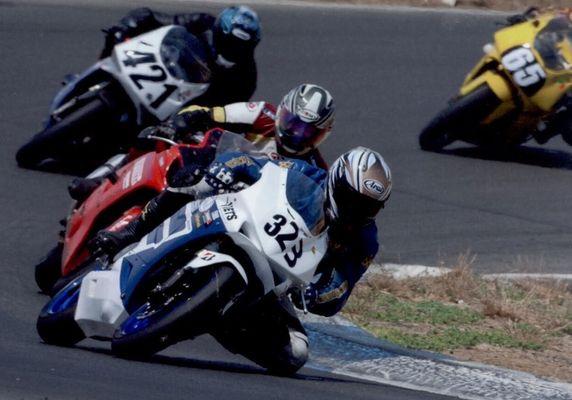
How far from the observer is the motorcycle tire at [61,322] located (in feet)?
22.2

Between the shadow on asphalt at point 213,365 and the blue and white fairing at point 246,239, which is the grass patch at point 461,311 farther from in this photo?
the blue and white fairing at point 246,239

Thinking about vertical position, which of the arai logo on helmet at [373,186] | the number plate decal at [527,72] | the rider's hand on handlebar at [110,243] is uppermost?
the arai logo on helmet at [373,186]

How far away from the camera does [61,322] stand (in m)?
6.76

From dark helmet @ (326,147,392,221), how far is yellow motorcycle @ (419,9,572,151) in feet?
20.0

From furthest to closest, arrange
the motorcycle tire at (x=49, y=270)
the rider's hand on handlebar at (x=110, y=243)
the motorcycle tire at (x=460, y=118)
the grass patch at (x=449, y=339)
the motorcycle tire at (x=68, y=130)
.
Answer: the motorcycle tire at (x=460, y=118) → the motorcycle tire at (x=68, y=130) → the grass patch at (x=449, y=339) → the motorcycle tire at (x=49, y=270) → the rider's hand on handlebar at (x=110, y=243)

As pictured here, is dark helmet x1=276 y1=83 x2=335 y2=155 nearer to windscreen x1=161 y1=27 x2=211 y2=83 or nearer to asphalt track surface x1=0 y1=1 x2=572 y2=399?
asphalt track surface x1=0 y1=1 x2=572 y2=399

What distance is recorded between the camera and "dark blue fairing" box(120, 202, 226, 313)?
6.33 metres

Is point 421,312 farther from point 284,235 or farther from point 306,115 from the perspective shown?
point 284,235

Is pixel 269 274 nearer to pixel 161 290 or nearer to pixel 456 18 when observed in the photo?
pixel 161 290

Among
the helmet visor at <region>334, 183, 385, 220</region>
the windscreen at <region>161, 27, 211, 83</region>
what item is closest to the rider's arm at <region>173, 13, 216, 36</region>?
the windscreen at <region>161, 27, 211, 83</region>

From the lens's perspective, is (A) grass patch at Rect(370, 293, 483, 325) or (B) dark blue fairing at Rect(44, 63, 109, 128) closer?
(A) grass patch at Rect(370, 293, 483, 325)

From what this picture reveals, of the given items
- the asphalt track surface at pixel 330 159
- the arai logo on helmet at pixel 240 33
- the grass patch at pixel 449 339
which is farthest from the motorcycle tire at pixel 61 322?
the arai logo on helmet at pixel 240 33


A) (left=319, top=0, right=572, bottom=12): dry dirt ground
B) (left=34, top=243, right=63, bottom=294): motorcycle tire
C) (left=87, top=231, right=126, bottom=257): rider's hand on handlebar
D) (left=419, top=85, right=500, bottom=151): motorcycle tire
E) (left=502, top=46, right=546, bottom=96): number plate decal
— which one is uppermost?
(left=87, top=231, right=126, bottom=257): rider's hand on handlebar

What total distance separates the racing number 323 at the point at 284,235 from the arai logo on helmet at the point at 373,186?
452mm
